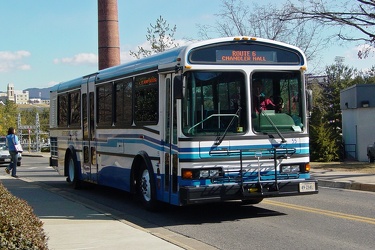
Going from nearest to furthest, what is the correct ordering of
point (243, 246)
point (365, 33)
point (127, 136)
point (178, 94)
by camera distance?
point (243, 246), point (178, 94), point (127, 136), point (365, 33)

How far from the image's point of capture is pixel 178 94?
9.91 m

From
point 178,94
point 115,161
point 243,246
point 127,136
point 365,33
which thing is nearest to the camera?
point 243,246

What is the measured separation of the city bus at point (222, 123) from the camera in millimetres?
10023

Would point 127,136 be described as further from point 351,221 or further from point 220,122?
point 351,221

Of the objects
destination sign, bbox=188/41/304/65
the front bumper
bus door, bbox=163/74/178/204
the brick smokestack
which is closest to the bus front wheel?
bus door, bbox=163/74/178/204

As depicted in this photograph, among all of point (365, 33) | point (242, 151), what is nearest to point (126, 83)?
point (242, 151)

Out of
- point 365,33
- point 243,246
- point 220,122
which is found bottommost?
point 243,246

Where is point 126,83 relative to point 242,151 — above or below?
above

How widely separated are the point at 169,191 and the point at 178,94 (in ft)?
6.38

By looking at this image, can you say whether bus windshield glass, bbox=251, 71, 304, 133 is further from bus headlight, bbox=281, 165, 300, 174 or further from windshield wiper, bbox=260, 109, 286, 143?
bus headlight, bbox=281, 165, 300, 174

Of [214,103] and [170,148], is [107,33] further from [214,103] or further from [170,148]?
[214,103]

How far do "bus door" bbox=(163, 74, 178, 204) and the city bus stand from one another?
0.02m

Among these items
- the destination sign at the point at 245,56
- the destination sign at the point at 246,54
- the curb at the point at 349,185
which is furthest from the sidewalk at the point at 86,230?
the curb at the point at 349,185

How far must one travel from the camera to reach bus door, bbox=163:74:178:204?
34.0ft
